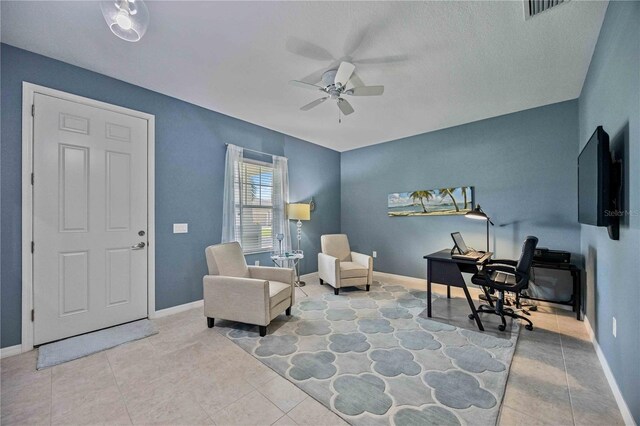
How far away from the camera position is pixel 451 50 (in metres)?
2.35

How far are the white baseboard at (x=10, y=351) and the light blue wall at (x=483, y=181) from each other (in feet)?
15.7

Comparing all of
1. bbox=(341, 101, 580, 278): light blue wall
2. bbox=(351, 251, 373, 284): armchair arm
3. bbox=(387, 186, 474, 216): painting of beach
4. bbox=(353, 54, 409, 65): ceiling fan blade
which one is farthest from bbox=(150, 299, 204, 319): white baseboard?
bbox=(387, 186, 474, 216): painting of beach

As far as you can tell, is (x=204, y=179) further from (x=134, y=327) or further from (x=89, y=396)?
(x=89, y=396)

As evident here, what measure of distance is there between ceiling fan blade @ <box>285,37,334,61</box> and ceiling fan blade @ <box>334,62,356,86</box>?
18 centimetres

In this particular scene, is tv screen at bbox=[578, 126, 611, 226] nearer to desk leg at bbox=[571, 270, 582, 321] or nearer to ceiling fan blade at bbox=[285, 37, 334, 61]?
desk leg at bbox=[571, 270, 582, 321]

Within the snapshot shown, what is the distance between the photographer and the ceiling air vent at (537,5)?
70.8 inches

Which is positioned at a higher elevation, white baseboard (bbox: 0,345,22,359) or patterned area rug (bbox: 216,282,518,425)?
white baseboard (bbox: 0,345,22,359)

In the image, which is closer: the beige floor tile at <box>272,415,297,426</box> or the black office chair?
the beige floor tile at <box>272,415,297,426</box>

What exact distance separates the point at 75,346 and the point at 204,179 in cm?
217

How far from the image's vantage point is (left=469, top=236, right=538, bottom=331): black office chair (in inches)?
102

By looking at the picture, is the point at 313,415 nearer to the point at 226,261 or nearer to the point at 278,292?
the point at 278,292

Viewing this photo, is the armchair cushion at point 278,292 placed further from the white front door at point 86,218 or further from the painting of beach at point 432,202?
the painting of beach at point 432,202

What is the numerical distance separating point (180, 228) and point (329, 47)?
8.84ft


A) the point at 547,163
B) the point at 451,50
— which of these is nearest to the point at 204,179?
the point at 451,50
